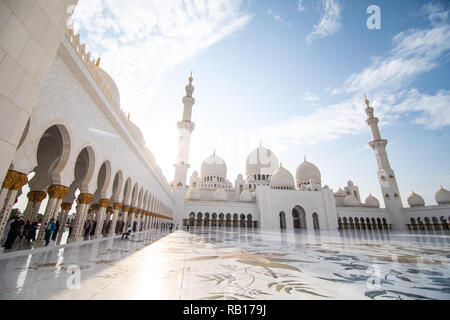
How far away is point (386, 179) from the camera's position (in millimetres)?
25812

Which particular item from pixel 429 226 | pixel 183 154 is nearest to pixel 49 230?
pixel 183 154

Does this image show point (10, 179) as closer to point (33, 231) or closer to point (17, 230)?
point (17, 230)

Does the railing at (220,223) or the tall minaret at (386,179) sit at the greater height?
the tall minaret at (386,179)

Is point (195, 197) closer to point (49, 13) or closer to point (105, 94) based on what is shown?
point (105, 94)

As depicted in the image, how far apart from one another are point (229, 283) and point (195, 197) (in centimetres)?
2295

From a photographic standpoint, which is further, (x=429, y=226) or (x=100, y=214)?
(x=429, y=226)

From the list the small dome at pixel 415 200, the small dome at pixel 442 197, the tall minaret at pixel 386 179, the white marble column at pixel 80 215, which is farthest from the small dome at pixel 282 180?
the white marble column at pixel 80 215

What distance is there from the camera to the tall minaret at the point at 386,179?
2552 centimetres

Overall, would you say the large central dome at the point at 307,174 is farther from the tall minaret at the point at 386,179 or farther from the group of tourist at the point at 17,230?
the group of tourist at the point at 17,230

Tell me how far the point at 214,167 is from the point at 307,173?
12794mm

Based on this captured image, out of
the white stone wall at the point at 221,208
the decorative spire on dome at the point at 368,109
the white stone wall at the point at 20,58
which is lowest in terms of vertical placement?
the white stone wall at the point at 20,58

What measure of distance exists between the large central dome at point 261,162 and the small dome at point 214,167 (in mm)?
3875
